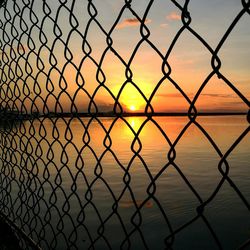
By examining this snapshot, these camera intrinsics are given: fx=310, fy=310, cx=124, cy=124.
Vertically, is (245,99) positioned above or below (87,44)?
below

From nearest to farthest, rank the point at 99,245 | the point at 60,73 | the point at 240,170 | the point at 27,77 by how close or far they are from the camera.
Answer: the point at 60,73 → the point at 27,77 → the point at 99,245 → the point at 240,170

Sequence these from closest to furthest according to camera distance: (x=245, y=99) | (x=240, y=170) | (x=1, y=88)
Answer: (x=245, y=99), (x=1, y=88), (x=240, y=170)

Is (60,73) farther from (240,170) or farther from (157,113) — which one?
(240,170)

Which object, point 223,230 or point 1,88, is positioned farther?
point 223,230

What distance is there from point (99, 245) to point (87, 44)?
234 inches

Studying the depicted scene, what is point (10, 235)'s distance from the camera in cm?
339

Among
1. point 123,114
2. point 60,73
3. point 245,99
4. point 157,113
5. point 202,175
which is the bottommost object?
point 245,99

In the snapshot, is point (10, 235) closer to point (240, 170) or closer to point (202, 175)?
point (202, 175)

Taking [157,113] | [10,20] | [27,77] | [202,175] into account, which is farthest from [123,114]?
[202,175]

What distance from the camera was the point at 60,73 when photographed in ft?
6.36

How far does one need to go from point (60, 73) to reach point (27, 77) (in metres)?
0.74

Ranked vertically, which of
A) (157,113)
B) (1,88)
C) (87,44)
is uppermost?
(1,88)

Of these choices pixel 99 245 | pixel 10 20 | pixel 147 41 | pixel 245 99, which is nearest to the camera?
pixel 245 99

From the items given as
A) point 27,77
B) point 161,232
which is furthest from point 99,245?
point 27,77
